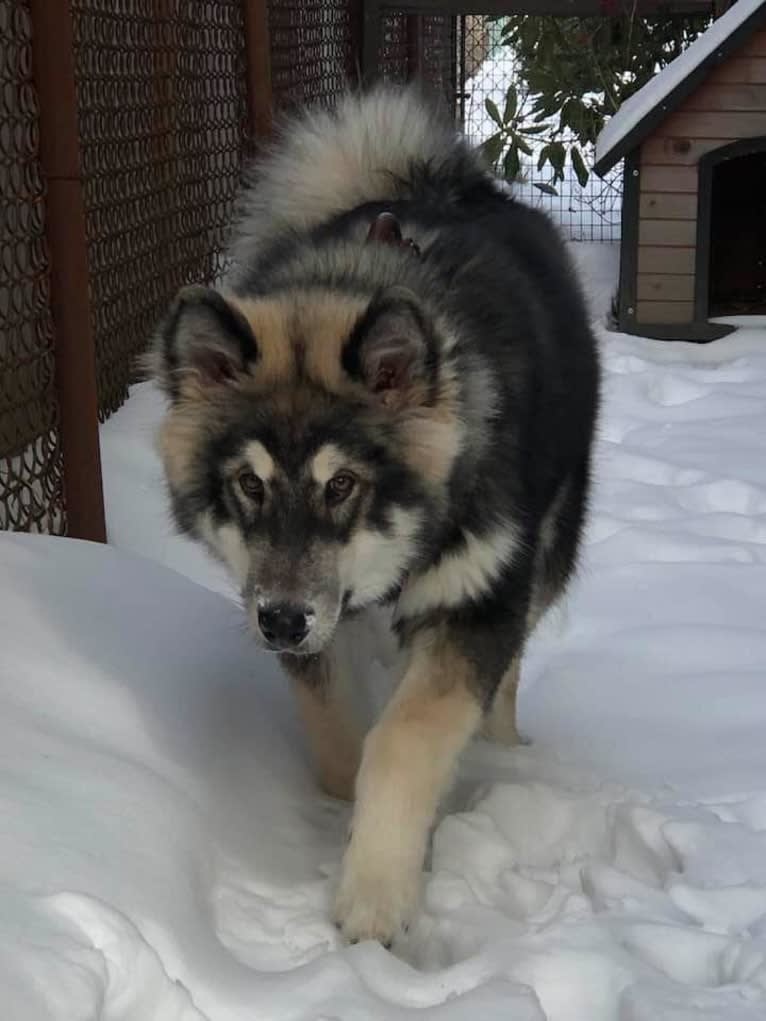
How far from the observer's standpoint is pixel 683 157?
228 inches

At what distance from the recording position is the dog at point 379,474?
6.38 feet

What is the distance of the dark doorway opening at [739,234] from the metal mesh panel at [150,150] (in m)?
2.72

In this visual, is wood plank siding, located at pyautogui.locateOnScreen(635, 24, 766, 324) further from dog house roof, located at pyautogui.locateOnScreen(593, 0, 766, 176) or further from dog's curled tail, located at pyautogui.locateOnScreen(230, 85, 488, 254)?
dog's curled tail, located at pyautogui.locateOnScreen(230, 85, 488, 254)

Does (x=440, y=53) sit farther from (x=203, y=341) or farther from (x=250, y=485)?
(x=250, y=485)

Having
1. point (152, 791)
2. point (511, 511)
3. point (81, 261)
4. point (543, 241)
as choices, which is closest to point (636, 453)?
point (543, 241)

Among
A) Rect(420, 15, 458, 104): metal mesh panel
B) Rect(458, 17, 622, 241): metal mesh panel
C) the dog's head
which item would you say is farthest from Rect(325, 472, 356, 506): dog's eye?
Rect(420, 15, 458, 104): metal mesh panel

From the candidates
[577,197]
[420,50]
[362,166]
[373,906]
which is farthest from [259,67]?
[373,906]

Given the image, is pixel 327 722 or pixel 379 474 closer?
pixel 379 474

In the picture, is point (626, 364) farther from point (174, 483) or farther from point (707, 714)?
point (174, 483)

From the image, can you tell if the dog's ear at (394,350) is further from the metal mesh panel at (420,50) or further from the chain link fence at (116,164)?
the metal mesh panel at (420,50)

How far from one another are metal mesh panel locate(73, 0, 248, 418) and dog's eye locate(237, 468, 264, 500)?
6.51 ft

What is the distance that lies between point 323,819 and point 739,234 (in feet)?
17.4

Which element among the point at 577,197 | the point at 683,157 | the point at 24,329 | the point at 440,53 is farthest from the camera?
the point at 440,53

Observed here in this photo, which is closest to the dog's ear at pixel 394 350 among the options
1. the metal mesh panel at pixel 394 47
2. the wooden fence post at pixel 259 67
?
the wooden fence post at pixel 259 67
